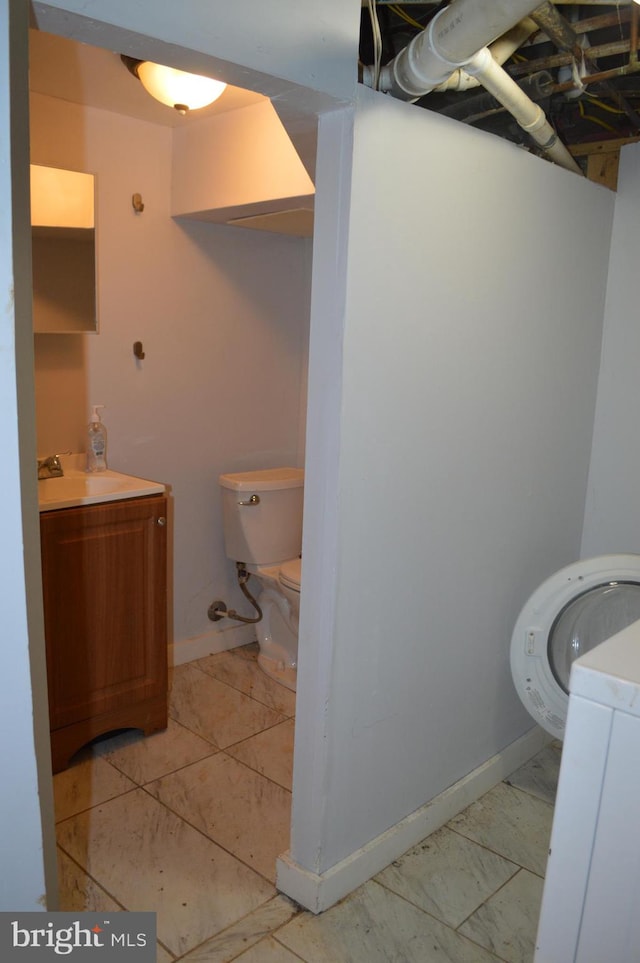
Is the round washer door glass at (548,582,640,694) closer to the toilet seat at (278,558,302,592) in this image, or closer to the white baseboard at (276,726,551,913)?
the white baseboard at (276,726,551,913)

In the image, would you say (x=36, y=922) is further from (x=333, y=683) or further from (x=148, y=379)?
(x=148, y=379)

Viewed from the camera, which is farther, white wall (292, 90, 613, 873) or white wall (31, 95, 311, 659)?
white wall (31, 95, 311, 659)

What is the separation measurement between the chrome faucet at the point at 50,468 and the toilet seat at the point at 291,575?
3.00 ft

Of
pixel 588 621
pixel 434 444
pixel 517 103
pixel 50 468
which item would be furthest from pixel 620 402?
pixel 50 468

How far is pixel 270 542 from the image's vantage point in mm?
3160

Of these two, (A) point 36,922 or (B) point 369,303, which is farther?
(B) point 369,303

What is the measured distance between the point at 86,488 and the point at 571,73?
6.37ft

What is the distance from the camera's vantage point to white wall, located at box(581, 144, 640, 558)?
8.16 feet

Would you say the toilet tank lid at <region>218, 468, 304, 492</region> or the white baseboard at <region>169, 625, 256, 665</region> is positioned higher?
the toilet tank lid at <region>218, 468, 304, 492</region>

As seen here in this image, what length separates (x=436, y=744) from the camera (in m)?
2.19

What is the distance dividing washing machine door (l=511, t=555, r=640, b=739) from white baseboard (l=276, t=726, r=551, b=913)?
1.00 feet

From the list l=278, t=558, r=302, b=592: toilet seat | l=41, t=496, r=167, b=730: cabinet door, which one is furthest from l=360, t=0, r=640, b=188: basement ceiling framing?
l=278, t=558, r=302, b=592: toilet seat

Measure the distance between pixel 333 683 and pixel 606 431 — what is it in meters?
1.40

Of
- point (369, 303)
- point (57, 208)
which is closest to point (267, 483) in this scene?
→ point (57, 208)
